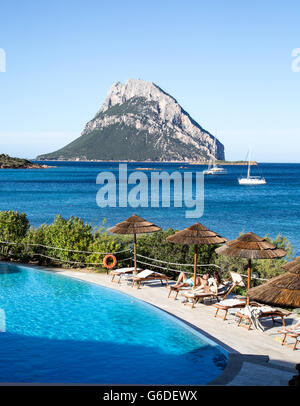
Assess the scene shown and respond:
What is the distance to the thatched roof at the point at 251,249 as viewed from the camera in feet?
35.0

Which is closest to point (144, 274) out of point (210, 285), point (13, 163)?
point (210, 285)

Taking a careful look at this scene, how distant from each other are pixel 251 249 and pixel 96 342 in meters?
4.21

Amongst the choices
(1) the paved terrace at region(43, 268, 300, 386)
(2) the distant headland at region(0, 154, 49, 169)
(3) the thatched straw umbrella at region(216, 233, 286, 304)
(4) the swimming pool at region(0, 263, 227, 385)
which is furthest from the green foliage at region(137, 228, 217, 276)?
(2) the distant headland at region(0, 154, 49, 169)

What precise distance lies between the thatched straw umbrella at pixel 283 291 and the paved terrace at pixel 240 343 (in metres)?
1.35

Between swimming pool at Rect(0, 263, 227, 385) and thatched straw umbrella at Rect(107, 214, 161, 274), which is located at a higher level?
thatched straw umbrella at Rect(107, 214, 161, 274)

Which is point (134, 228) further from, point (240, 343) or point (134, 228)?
point (240, 343)

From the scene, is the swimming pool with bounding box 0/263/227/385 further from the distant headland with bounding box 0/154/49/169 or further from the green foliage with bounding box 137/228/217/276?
the distant headland with bounding box 0/154/49/169

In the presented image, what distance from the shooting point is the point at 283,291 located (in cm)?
695

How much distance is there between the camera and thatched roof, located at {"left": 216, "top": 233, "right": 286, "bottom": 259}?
10656 millimetres

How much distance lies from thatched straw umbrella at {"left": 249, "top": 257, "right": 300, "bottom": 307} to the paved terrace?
135 cm

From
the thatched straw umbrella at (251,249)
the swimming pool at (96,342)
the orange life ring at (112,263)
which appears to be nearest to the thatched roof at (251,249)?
the thatched straw umbrella at (251,249)
